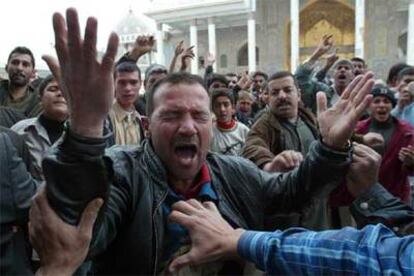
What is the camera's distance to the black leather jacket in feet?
4.01

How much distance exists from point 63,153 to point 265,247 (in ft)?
2.21

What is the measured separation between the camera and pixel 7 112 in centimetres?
400

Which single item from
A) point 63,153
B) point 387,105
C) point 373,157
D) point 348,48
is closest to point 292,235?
point 63,153

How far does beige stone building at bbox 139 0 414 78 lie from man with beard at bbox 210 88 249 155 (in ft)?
71.4

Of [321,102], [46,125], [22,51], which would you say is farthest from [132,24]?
[321,102]

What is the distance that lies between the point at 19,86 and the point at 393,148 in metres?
3.94

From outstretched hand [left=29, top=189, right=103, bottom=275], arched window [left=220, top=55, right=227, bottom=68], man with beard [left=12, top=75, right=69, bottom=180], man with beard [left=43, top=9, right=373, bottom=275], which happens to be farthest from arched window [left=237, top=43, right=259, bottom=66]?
outstretched hand [left=29, top=189, right=103, bottom=275]

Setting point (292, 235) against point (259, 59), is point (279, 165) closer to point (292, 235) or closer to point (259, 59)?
point (292, 235)

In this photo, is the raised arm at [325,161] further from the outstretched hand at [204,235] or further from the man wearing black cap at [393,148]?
the man wearing black cap at [393,148]

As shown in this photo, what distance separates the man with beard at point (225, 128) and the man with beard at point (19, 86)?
191cm

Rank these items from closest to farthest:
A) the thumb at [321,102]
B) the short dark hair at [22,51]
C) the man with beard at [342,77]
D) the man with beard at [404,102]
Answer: the thumb at [321,102] → the man with beard at [404,102] → the short dark hair at [22,51] → the man with beard at [342,77]

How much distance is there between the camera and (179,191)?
6.34ft

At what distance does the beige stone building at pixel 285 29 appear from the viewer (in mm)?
26844

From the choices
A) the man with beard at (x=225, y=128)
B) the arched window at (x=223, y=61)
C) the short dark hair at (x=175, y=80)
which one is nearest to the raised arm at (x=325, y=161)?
the short dark hair at (x=175, y=80)
